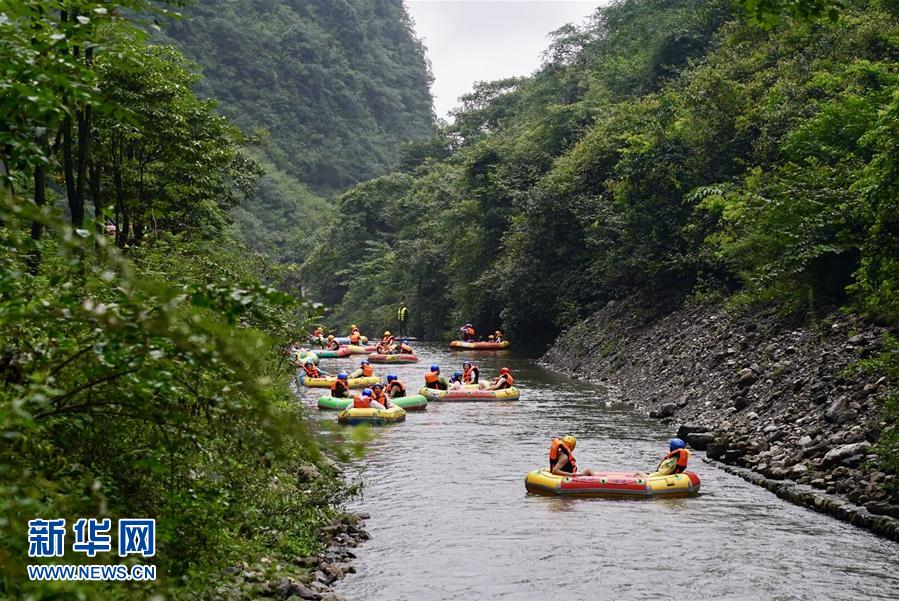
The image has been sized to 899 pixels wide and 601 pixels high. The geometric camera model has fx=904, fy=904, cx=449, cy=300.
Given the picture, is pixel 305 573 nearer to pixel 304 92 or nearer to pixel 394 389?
pixel 394 389

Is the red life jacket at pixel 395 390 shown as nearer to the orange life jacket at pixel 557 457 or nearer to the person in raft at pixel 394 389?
the person in raft at pixel 394 389

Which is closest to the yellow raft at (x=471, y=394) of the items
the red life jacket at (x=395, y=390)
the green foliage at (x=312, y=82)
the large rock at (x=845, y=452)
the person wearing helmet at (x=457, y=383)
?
the person wearing helmet at (x=457, y=383)

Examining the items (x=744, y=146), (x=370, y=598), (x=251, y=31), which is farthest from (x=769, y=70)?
(x=251, y=31)

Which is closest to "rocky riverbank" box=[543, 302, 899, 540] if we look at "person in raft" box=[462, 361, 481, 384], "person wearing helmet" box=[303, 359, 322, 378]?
"person in raft" box=[462, 361, 481, 384]

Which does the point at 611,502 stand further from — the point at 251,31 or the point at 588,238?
the point at 251,31

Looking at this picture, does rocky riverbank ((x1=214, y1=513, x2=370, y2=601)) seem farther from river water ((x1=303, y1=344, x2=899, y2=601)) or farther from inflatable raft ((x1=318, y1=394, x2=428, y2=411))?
inflatable raft ((x1=318, y1=394, x2=428, y2=411))

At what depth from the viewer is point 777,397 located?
16266mm

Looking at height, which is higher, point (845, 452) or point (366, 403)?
point (366, 403)

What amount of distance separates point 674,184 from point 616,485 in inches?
583

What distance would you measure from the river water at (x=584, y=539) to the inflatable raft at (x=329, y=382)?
379 inches

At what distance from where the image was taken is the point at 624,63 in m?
41.8

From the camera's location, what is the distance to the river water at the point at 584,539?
9.30 m

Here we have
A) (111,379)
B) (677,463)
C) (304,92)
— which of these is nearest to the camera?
(111,379)

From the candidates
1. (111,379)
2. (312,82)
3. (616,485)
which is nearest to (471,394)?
(616,485)
